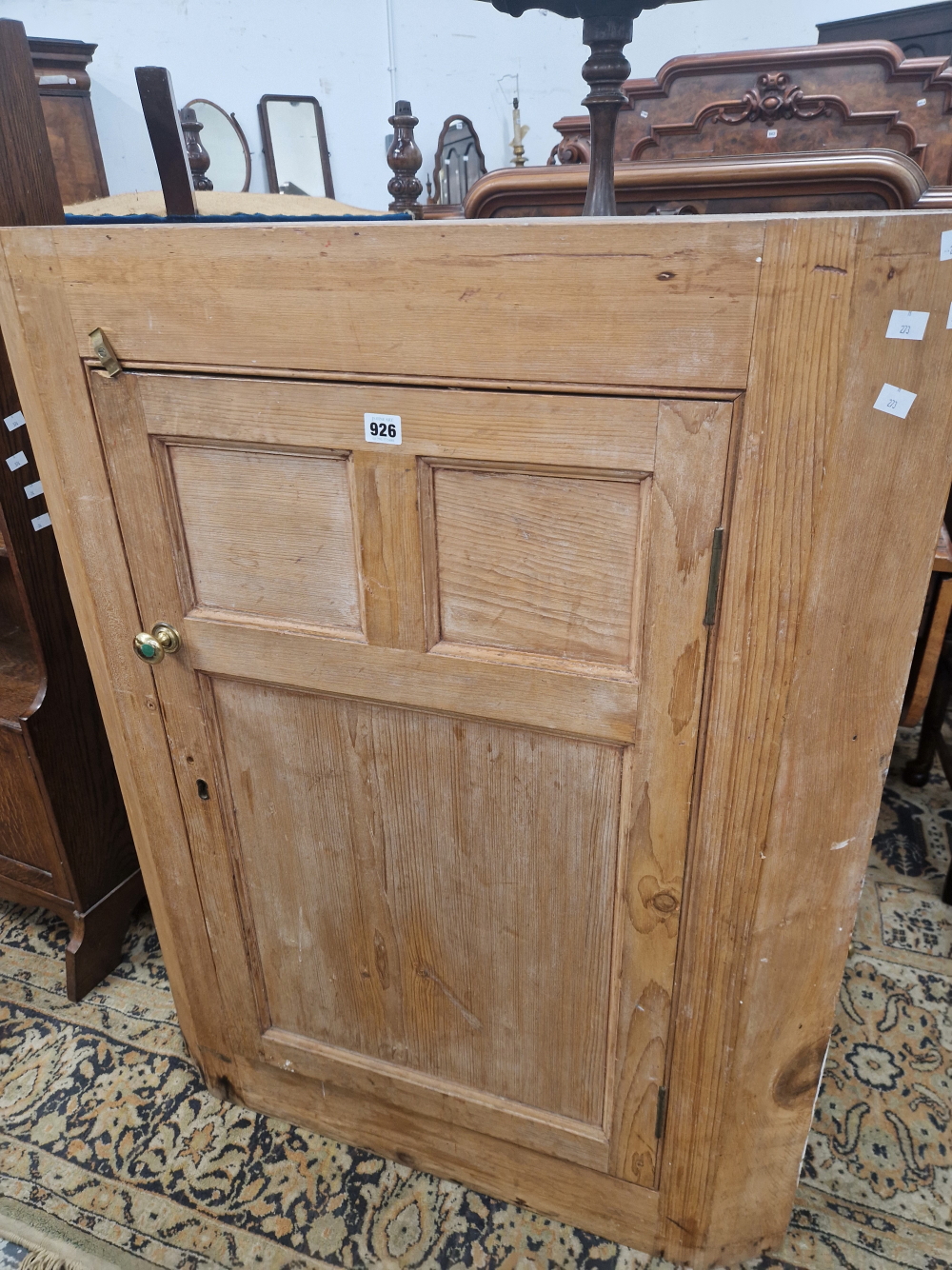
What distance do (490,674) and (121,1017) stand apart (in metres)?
1.33

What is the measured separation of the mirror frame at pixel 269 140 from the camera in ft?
13.3

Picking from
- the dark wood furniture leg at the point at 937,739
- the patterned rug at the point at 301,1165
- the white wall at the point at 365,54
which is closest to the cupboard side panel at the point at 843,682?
the patterned rug at the point at 301,1165

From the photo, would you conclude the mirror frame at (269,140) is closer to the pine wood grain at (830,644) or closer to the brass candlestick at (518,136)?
the brass candlestick at (518,136)

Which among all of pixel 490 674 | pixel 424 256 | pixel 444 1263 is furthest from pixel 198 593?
pixel 444 1263

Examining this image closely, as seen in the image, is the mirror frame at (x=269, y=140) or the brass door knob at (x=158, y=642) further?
the mirror frame at (x=269, y=140)

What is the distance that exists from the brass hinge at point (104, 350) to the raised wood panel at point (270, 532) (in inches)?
4.5

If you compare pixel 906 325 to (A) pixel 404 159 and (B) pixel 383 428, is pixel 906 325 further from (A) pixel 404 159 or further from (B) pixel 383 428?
(A) pixel 404 159

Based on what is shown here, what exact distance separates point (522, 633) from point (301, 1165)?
44.5 inches

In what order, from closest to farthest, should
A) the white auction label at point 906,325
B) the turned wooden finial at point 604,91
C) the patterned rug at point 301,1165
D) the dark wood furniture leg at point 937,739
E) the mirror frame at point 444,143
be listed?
the white auction label at point 906,325
the turned wooden finial at point 604,91
the patterned rug at point 301,1165
the dark wood furniture leg at point 937,739
the mirror frame at point 444,143

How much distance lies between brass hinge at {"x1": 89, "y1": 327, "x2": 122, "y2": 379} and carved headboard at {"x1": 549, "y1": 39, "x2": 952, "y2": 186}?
2.31 meters

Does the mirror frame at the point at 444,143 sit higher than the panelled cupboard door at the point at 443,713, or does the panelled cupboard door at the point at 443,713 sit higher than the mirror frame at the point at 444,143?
the mirror frame at the point at 444,143

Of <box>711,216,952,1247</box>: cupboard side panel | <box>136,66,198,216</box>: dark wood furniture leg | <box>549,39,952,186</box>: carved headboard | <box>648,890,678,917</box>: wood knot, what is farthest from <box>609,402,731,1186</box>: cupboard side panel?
<box>549,39,952,186</box>: carved headboard

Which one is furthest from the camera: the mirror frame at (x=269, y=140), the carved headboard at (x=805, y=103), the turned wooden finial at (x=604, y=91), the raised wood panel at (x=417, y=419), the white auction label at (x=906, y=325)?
the mirror frame at (x=269, y=140)

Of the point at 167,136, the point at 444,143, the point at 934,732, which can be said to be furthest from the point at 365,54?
the point at 934,732
